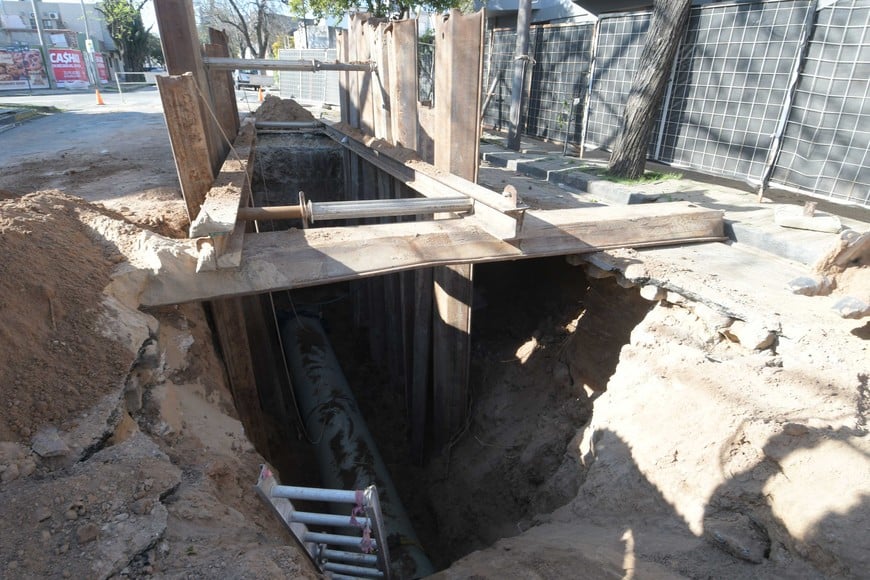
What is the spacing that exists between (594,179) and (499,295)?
237 cm

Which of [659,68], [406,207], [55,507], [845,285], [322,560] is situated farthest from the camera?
[659,68]

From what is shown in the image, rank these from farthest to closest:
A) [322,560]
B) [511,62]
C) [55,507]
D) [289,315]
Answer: [511,62] → [289,315] → [322,560] → [55,507]

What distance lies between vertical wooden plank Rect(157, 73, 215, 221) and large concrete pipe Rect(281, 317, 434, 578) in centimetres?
278

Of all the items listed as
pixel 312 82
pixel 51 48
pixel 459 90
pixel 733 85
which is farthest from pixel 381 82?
pixel 51 48

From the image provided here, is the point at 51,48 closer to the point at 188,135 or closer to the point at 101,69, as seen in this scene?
the point at 101,69

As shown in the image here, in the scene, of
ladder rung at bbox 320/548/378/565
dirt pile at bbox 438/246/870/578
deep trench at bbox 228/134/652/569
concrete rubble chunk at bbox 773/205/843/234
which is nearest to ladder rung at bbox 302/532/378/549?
ladder rung at bbox 320/548/378/565

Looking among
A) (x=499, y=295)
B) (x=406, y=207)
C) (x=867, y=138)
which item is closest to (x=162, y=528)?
(x=406, y=207)

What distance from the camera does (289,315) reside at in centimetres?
752

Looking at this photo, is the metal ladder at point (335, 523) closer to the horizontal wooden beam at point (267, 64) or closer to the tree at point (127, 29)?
the horizontal wooden beam at point (267, 64)

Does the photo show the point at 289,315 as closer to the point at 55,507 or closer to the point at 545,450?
the point at 545,450

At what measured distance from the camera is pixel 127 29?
36656 mm

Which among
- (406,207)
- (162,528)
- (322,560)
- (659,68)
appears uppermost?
(659,68)

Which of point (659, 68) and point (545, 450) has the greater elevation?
point (659, 68)

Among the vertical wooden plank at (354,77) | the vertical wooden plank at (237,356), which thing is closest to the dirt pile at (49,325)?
the vertical wooden plank at (237,356)
